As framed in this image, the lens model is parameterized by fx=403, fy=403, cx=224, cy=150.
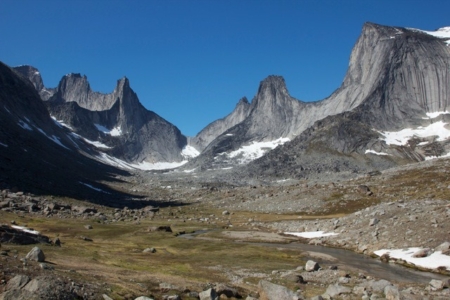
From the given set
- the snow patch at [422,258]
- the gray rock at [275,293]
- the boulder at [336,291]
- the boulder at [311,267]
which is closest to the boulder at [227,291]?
the gray rock at [275,293]

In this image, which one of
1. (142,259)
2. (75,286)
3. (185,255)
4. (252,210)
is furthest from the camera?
(252,210)

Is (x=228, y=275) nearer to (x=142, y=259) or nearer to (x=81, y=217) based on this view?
(x=142, y=259)

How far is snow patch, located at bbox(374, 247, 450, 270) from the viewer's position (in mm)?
45094

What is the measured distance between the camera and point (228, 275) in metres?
40.3

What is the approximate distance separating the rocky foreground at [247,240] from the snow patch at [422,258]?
3.19 ft

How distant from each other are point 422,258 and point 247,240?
3195cm

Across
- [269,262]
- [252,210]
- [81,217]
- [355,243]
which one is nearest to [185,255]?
[269,262]

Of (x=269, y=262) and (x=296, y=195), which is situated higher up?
(x=296, y=195)

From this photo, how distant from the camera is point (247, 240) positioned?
239 feet

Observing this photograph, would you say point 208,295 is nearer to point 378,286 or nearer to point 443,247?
point 378,286

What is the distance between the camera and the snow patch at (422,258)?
148 ft

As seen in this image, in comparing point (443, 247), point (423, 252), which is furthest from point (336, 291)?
point (443, 247)

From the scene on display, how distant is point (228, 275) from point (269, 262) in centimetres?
1011

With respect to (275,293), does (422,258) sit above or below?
above
